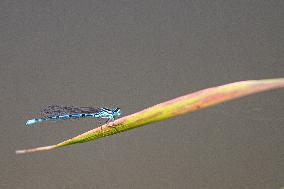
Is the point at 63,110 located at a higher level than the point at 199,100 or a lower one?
higher

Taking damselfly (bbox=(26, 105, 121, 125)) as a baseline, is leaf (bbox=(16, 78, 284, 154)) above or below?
below

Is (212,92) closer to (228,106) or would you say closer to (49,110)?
(49,110)

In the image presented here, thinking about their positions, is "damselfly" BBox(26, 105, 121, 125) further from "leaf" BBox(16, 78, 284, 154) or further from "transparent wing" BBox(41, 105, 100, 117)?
"leaf" BBox(16, 78, 284, 154)

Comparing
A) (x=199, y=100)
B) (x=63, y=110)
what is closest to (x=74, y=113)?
(x=63, y=110)

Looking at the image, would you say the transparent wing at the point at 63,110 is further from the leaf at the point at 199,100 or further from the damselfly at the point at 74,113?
the leaf at the point at 199,100

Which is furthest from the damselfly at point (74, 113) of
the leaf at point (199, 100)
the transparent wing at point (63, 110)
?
the leaf at point (199, 100)

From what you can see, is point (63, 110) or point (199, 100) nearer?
point (199, 100)

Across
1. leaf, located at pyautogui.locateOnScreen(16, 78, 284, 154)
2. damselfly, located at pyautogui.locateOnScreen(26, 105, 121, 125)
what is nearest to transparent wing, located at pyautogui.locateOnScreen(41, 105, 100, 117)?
damselfly, located at pyautogui.locateOnScreen(26, 105, 121, 125)

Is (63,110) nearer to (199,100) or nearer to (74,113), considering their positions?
(74,113)

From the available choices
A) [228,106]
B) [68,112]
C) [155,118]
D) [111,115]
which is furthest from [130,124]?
[228,106]

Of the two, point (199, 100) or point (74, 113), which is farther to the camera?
point (74, 113)

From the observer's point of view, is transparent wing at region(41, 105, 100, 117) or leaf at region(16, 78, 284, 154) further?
transparent wing at region(41, 105, 100, 117)
